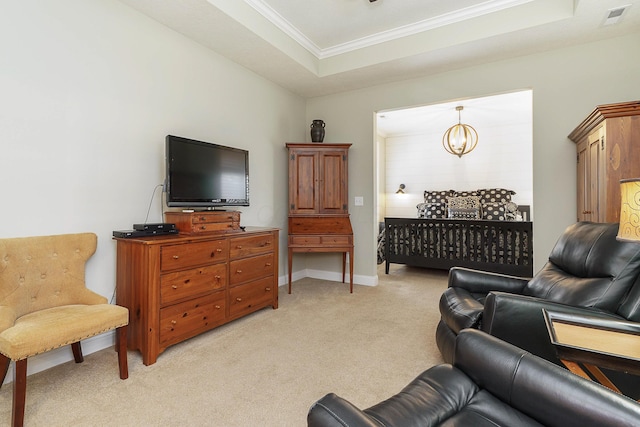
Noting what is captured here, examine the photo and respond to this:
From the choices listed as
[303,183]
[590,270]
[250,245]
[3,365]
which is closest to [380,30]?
[303,183]

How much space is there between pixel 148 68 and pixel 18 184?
1328mm

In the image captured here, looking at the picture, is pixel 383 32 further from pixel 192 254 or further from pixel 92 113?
pixel 192 254

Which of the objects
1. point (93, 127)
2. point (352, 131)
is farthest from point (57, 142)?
point (352, 131)

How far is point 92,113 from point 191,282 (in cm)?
Answer: 143

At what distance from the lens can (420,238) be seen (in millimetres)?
4996

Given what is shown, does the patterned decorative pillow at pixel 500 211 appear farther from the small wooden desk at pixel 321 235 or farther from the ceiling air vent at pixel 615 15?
the ceiling air vent at pixel 615 15

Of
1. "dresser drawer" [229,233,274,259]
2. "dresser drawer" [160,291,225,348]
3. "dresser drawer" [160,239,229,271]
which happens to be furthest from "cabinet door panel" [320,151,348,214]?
"dresser drawer" [160,291,225,348]

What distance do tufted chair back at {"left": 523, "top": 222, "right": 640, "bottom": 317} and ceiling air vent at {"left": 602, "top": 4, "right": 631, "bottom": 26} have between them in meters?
1.95

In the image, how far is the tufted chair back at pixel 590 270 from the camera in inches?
59.7

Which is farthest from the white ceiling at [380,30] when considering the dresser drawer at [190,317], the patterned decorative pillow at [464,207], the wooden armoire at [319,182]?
the patterned decorative pillow at [464,207]

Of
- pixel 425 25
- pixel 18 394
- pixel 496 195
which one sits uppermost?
pixel 425 25

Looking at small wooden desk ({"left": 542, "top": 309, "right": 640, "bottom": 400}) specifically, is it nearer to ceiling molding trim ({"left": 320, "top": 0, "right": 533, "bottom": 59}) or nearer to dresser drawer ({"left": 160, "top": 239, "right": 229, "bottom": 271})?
dresser drawer ({"left": 160, "top": 239, "right": 229, "bottom": 271})

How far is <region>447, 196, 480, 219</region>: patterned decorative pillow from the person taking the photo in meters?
6.19

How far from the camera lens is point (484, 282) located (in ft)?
7.66
